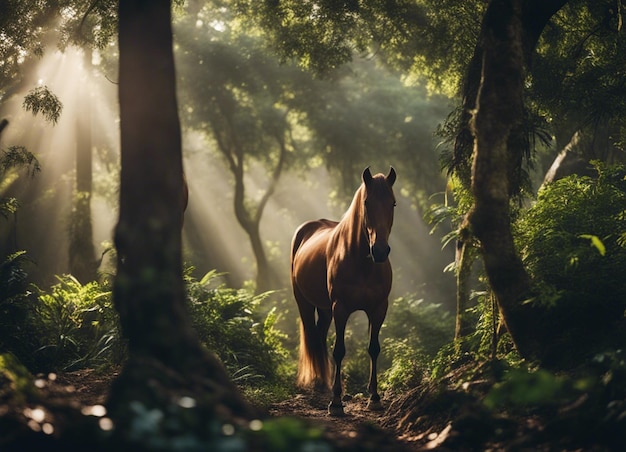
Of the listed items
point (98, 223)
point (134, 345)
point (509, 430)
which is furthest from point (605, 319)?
point (98, 223)

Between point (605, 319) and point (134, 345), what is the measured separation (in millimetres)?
4221

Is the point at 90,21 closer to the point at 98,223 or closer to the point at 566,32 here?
the point at 566,32

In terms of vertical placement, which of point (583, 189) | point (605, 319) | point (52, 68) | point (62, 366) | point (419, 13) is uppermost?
point (52, 68)

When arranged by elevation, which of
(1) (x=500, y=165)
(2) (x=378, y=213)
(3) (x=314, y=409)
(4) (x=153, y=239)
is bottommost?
(3) (x=314, y=409)

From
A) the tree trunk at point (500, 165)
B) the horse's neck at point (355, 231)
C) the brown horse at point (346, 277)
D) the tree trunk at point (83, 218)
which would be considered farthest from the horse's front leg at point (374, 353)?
the tree trunk at point (83, 218)

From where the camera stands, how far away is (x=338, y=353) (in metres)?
8.38

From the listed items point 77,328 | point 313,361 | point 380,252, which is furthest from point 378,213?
point 77,328

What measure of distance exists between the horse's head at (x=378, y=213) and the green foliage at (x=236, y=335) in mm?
3473

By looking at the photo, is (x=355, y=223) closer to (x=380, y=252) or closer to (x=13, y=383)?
(x=380, y=252)

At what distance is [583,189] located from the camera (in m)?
7.74

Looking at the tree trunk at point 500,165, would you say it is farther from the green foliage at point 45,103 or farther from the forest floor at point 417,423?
the green foliage at point 45,103

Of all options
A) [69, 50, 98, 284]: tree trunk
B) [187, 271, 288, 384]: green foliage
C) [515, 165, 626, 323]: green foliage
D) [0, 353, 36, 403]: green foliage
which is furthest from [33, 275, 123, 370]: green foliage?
[69, 50, 98, 284]: tree trunk

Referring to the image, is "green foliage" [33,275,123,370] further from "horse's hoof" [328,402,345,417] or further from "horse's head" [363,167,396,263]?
"horse's head" [363,167,396,263]

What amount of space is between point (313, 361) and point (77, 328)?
154 inches
